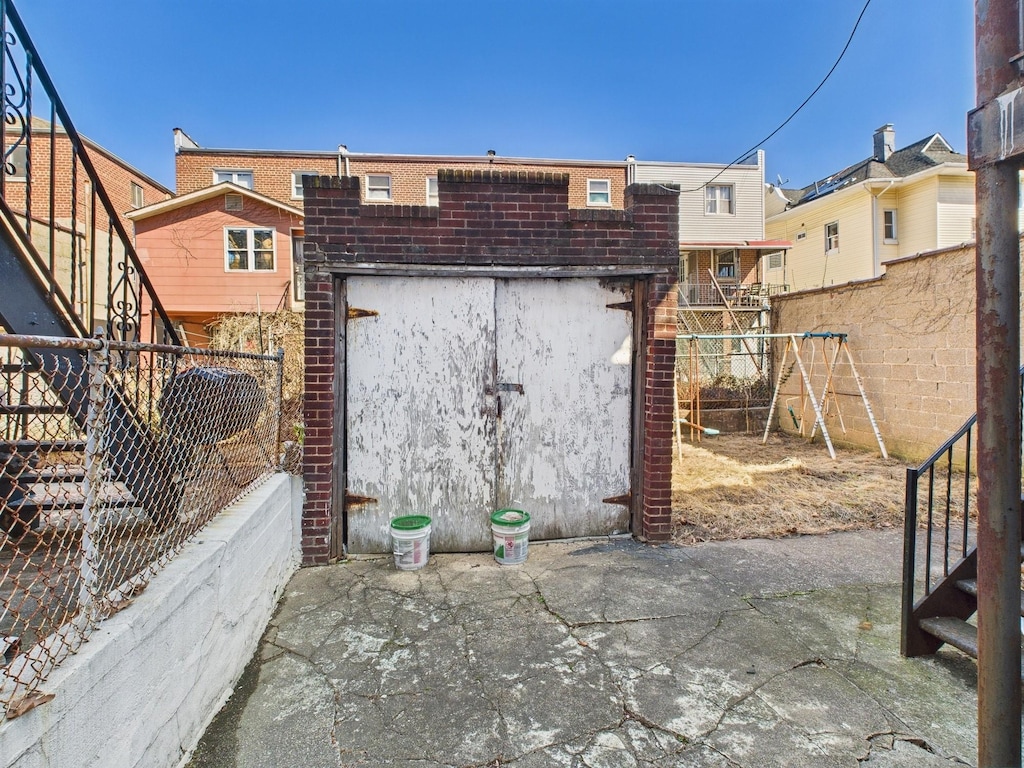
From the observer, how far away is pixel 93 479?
1714 mm

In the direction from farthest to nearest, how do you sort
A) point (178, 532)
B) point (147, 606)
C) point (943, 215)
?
point (943, 215), point (178, 532), point (147, 606)

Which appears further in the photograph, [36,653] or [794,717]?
[794,717]

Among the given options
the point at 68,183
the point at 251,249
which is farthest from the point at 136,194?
the point at 251,249

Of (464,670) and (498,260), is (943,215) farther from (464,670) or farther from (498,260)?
(464,670)

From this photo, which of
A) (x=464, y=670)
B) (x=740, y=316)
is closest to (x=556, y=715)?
(x=464, y=670)

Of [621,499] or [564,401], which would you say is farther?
[621,499]

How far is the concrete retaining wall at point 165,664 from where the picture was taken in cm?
146

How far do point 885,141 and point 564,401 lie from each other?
2137 centimetres

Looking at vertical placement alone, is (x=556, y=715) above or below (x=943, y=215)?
below

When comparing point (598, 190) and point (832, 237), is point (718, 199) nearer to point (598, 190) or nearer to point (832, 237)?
point (832, 237)

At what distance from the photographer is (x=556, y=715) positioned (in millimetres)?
2336

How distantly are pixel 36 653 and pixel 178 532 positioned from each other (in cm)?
106

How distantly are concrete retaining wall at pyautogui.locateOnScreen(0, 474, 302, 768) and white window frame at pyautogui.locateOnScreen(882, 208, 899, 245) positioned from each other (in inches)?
792

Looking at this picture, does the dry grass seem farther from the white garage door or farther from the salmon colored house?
the salmon colored house
